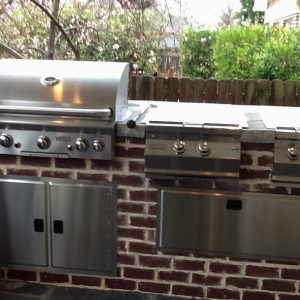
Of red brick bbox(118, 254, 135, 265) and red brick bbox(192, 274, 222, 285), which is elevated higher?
red brick bbox(118, 254, 135, 265)

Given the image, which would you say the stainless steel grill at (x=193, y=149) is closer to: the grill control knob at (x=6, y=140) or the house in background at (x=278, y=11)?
the grill control knob at (x=6, y=140)

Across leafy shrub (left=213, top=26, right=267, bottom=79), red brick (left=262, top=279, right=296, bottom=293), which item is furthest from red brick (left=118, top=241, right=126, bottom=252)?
leafy shrub (left=213, top=26, right=267, bottom=79)

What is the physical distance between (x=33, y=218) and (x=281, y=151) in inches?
54.1

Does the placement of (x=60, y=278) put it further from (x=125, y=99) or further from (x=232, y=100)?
(x=232, y=100)

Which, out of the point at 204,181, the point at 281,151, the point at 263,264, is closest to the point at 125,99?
the point at 204,181

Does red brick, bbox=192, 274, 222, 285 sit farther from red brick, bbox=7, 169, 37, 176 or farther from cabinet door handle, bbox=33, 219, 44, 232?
red brick, bbox=7, 169, 37, 176

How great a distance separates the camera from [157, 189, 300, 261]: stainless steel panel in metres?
2.44

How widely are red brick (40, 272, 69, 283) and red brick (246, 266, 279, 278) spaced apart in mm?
1029

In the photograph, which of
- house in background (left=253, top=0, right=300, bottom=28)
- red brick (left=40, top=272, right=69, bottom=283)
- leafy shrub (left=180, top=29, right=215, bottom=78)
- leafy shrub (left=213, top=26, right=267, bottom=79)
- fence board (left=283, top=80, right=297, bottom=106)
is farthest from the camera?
house in background (left=253, top=0, right=300, bottom=28)

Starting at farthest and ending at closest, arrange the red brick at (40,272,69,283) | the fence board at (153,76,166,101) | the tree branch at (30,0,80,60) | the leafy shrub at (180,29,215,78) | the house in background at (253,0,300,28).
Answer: the house in background at (253,0,300,28) < the leafy shrub at (180,29,215,78) < the fence board at (153,76,166,101) < the tree branch at (30,0,80,60) < the red brick at (40,272,69,283)

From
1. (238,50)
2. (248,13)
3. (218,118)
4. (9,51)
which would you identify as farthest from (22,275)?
(248,13)

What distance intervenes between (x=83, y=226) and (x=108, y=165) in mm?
377

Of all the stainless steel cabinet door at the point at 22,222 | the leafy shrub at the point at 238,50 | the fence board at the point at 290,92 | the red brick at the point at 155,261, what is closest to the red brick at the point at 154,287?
the red brick at the point at 155,261

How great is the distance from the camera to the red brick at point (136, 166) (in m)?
2.48
